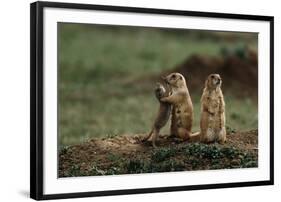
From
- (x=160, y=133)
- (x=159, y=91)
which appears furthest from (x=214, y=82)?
(x=160, y=133)

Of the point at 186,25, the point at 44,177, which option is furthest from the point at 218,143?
the point at 44,177

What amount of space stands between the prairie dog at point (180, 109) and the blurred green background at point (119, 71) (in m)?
2.39

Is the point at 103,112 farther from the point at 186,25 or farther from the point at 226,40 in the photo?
the point at 186,25

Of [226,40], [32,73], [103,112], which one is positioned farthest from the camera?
[226,40]

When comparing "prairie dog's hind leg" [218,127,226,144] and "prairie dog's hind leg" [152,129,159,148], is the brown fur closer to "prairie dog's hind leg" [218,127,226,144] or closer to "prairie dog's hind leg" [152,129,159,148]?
"prairie dog's hind leg" [218,127,226,144]

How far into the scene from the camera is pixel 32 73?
5734 millimetres

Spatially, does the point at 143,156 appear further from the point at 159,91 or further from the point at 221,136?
the point at 221,136

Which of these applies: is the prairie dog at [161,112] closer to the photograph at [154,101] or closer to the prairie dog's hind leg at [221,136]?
the photograph at [154,101]

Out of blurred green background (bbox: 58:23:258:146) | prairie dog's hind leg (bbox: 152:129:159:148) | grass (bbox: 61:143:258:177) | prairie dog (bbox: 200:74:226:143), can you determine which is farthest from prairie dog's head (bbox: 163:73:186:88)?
blurred green background (bbox: 58:23:258:146)

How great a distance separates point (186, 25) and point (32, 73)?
5.36 ft

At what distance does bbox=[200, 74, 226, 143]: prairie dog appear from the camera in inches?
262

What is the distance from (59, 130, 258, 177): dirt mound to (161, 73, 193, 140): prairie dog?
0.11 m

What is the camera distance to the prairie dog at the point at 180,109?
6.55 meters

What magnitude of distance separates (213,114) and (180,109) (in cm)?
36
